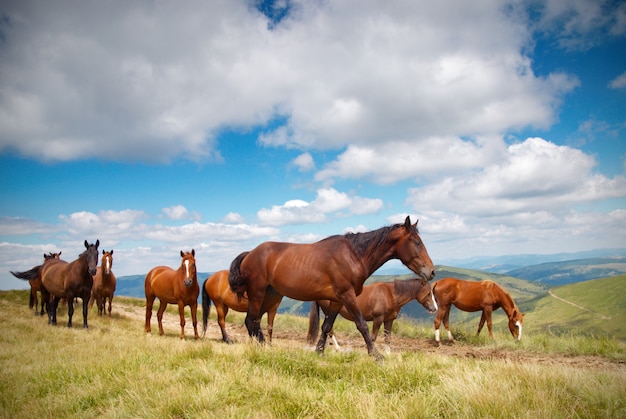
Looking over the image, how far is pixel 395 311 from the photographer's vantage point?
11.7 m

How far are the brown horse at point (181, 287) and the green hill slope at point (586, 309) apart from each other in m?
89.2

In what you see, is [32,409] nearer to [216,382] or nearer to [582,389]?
[216,382]

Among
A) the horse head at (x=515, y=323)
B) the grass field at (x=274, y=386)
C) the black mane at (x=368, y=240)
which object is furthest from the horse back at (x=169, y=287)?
the horse head at (x=515, y=323)

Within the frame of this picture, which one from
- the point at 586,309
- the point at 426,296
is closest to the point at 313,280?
the point at 426,296

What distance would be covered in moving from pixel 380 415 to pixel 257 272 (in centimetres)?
488

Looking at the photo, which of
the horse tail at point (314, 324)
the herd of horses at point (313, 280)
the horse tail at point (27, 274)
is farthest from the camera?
the horse tail at point (27, 274)

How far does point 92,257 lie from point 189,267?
3809mm

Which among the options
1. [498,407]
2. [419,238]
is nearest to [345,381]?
[498,407]

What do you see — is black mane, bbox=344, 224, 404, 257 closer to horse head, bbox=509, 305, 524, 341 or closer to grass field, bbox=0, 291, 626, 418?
grass field, bbox=0, 291, 626, 418

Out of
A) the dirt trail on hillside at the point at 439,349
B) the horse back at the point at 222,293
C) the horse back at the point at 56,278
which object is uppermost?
the horse back at the point at 56,278

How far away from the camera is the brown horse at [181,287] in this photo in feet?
41.7

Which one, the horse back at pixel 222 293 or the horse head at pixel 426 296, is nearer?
the horse head at pixel 426 296

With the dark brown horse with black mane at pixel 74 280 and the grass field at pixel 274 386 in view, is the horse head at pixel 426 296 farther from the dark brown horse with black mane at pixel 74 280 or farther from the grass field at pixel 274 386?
the dark brown horse with black mane at pixel 74 280

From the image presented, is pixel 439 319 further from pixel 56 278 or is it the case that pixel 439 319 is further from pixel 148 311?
pixel 56 278
